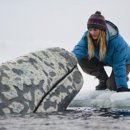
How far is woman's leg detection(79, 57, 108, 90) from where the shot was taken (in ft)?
28.7

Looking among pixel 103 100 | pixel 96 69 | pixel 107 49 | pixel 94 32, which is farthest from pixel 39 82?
pixel 96 69

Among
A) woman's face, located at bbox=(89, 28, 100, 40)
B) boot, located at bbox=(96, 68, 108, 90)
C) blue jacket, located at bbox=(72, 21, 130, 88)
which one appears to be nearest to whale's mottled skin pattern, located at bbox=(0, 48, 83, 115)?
woman's face, located at bbox=(89, 28, 100, 40)

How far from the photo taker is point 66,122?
17.2 ft

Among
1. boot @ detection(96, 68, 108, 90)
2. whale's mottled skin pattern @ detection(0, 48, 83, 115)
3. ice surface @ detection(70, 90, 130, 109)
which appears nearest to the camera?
whale's mottled skin pattern @ detection(0, 48, 83, 115)

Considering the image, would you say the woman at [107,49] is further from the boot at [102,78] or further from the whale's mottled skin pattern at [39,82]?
the whale's mottled skin pattern at [39,82]

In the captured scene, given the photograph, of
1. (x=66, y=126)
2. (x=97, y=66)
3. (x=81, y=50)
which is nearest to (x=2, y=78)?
(x=66, y=126)

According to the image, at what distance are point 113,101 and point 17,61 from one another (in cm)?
162

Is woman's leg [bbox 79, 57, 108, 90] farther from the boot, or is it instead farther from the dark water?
the dark water

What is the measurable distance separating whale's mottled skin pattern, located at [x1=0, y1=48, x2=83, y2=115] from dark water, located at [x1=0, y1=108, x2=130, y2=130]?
0.29 m

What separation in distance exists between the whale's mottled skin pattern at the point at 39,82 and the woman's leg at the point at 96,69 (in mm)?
1573

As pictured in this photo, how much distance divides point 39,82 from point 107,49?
6.78ft

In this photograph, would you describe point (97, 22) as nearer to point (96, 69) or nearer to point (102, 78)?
point (96, 69)

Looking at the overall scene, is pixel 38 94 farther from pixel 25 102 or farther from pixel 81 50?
pixel 81 50

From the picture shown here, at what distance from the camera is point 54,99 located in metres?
6.47
